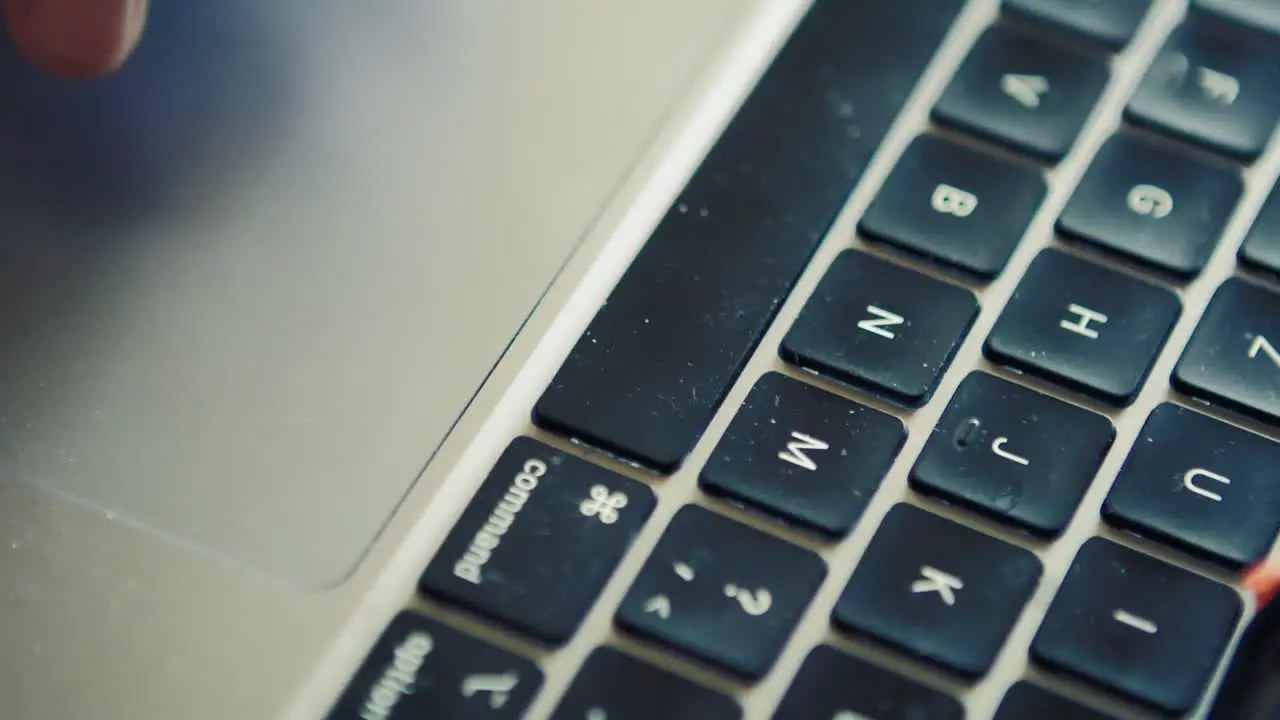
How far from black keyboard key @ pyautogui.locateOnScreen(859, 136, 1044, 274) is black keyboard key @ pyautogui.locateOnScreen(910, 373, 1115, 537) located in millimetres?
35

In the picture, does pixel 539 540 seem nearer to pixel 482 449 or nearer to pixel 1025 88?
pixel 482 449

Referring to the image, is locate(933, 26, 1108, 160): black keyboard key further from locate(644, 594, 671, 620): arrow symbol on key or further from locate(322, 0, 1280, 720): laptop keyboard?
locate(644, 594, 671, 620): arrow symbol on key

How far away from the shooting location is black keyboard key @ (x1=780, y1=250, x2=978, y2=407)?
32 cm

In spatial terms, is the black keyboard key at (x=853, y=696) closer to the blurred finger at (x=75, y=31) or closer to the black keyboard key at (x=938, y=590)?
the black keyboard key at (x=938, y=590)

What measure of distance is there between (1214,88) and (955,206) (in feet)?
0.28

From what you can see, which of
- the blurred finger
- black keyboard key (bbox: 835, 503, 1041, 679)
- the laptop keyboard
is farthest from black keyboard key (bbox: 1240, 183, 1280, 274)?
the blurred finger

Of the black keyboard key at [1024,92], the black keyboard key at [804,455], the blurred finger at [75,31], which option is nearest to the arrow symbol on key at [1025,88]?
the black keyboard key at [1024,92]

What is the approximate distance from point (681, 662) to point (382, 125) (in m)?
0.17

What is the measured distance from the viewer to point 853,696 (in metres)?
0.28

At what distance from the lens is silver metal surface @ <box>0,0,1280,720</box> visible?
28 cm

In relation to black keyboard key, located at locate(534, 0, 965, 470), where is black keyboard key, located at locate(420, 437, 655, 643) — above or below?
below

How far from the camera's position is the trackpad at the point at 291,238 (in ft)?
0.99

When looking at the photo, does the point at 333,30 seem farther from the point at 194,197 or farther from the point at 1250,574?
the point at 1250,574

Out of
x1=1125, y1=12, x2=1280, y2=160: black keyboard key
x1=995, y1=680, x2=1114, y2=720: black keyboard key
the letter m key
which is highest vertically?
x1=1125, y1=12, x2=1280, y2=160: black keyboard key
